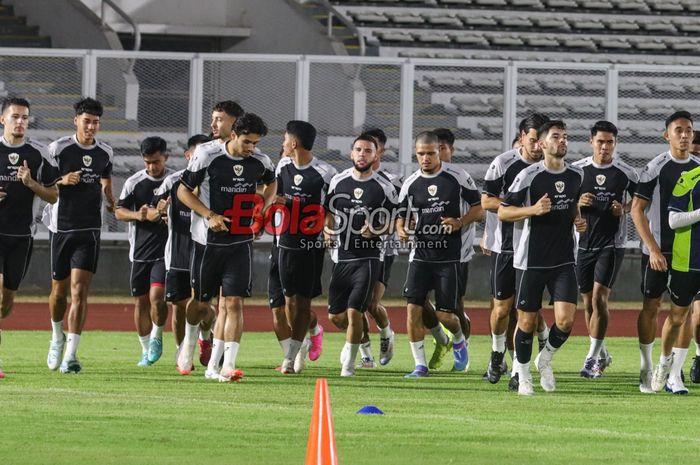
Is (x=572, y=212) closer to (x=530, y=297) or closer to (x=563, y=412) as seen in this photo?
(x=530, y=297)

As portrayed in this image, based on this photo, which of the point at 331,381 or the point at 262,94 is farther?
the point at 262,94

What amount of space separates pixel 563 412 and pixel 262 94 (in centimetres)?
1293

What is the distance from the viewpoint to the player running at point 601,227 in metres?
A: 14.6

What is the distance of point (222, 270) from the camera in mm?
13203

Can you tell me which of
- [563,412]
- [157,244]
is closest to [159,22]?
[157,244]

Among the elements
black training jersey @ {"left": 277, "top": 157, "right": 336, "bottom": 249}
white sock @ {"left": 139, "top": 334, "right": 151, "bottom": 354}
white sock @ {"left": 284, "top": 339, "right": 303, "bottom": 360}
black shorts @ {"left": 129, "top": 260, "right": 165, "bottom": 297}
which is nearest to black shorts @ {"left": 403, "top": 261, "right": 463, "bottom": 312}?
black training jersey @ {"left": 277, "top": 157, "right": 336, "bottom": 249}

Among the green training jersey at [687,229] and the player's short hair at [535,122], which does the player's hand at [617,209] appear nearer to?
the player's short hair at [535,122]

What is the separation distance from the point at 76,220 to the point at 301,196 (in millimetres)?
2135

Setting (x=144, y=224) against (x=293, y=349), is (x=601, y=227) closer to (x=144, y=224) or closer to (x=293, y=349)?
(x=293, y=349)

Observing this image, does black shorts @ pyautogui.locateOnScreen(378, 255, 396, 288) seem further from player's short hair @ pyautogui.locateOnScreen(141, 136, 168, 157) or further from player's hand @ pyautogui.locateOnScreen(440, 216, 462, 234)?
player's short hair @ pyautogui.locateOnScreen(141, 136, 168, 157)

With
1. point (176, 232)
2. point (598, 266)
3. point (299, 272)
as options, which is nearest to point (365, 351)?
point (299, 272)

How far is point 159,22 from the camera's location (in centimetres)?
2991

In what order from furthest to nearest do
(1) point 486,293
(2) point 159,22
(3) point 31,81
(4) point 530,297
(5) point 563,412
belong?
(2) point 159,22
(1) point 486,293
(3) point 31,81
(4) point 530,297
(5) point 563,412

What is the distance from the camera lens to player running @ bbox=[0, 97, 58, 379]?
1351cm
